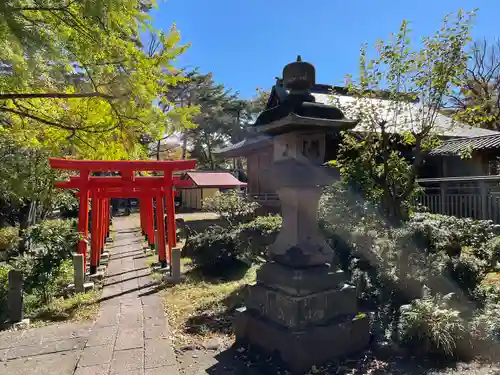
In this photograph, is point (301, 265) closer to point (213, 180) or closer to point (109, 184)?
point (109, 184)

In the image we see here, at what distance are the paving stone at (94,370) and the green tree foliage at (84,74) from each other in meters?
2.52

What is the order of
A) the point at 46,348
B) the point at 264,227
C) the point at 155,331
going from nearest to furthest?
the point at 46,348, the point at 155,331, the point at 264,227

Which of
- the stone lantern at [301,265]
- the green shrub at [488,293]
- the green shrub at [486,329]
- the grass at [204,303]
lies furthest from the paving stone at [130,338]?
the green shrub at [488,293]

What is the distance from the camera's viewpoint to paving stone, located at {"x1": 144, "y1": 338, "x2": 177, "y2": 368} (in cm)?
361

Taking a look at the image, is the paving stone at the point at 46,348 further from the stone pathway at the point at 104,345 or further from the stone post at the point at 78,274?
the stone post at the point at 78,274

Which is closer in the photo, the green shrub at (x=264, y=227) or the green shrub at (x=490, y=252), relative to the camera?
the green shrub at (x=490, y=252)

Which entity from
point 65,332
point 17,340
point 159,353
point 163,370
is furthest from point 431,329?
point 17,340

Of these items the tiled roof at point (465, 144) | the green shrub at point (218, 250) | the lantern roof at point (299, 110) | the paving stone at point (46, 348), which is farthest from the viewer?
the tiled roof at point (465, 144)

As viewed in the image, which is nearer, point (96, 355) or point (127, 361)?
point (127, 361)

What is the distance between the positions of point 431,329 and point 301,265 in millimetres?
1495

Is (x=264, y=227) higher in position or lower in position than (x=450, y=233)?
lower

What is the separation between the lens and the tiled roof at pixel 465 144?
12.2 meters

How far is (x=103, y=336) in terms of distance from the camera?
4.40 metres

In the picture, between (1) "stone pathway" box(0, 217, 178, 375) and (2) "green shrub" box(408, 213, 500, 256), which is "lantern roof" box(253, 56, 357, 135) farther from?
(1) "stone pathway" box(0, 217, 178, 375)
